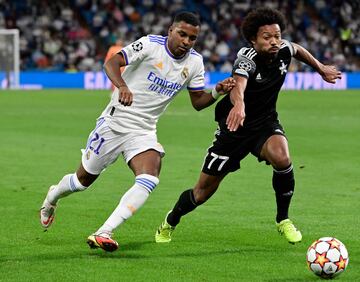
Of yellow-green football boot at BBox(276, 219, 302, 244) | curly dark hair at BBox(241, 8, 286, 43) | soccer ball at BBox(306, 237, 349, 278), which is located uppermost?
curly dark hair at BBox(241, 8, 286, 43)

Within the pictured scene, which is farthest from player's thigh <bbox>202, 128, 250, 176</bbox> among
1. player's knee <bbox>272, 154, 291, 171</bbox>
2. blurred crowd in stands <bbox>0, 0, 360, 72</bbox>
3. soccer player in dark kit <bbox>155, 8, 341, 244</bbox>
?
blurred crowd in stands <bbox>0, 0, 360, 72</bbox>

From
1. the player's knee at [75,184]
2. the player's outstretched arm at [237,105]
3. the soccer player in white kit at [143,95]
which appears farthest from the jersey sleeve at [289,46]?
the player's knee at [75,184]

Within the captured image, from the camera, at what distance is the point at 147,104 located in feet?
27.2

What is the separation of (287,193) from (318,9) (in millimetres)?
41105

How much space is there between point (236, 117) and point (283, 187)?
1.01 metres

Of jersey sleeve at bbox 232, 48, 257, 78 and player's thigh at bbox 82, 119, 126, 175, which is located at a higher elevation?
jersey sleeve at bbox 232, 48, 257, 78

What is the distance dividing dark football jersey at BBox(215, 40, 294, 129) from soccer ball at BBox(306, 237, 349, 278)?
177cm

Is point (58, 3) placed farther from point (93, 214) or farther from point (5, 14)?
point (93, 214)

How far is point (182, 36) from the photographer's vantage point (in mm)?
8148

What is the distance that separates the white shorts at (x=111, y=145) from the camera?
8.21 meters

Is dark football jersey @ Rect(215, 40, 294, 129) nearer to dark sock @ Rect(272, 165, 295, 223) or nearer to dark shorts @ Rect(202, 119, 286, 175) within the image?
dark shorts @ Rect(202, 119, 286, 175)

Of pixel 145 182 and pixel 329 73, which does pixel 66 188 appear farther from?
pixel 329 73

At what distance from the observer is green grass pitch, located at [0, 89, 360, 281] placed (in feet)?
24.0

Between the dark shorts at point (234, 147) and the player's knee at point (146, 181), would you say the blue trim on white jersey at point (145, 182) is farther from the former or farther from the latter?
the dark shorts at point (234, 147)
